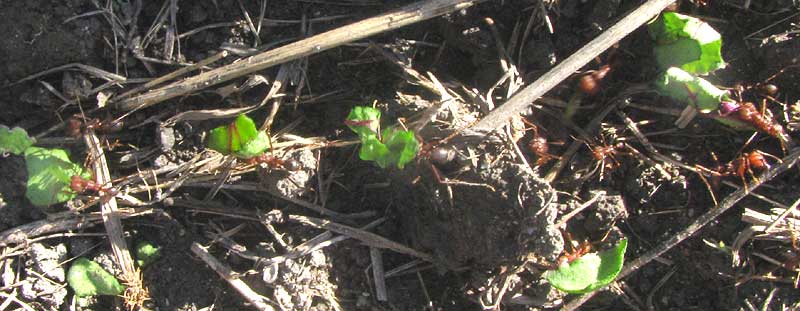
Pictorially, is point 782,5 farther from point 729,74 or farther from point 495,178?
point 495,178

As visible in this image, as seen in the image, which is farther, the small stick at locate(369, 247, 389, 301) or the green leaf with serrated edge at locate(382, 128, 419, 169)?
the small stick at locate(369, 247, 389, 301)

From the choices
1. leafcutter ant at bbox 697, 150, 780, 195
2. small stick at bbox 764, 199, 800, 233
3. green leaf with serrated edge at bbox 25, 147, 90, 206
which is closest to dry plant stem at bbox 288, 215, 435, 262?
green leaf with serrated edge at bbox 25, 147, 90, 206

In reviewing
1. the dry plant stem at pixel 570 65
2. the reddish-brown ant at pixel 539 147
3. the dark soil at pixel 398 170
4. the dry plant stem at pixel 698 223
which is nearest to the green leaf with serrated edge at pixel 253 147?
the dark soil at pixel 398 170

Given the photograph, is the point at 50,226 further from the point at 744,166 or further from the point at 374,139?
the point at 744,166

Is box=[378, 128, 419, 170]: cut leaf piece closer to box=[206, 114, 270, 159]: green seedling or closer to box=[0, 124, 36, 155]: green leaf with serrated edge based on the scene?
box=[206, 114, 270, 159]: green seedling

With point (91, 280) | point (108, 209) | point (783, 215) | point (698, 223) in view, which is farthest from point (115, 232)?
point (783, 215)

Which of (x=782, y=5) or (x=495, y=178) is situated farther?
(x=782, y=5)

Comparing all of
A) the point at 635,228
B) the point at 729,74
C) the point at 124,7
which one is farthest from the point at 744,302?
the point at 124,7
